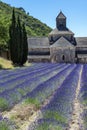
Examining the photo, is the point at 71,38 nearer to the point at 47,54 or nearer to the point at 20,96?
the point at 47,54

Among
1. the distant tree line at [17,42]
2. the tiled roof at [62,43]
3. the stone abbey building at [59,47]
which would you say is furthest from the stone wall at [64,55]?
the distant tree line at [17,42]

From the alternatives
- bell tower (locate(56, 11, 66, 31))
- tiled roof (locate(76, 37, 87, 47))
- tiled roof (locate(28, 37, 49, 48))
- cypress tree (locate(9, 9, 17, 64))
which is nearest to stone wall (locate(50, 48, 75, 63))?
tiled roof (locate(28, 37, 49, 48))

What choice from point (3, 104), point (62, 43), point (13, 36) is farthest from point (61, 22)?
point (3, 104)

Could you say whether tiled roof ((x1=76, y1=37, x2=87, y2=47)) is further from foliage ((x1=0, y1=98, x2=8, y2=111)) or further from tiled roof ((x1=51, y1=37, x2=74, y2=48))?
foliage ((x1=0, y1=98, x2=8, y2=111))

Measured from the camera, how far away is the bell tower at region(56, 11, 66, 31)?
95.9 meters

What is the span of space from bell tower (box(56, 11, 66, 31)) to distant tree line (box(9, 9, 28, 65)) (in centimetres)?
4275

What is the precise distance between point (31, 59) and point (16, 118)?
78.2 metres

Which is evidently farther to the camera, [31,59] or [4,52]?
[31,59]

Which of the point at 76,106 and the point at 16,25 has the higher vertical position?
the point at 16,25

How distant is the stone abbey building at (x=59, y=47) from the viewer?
87.9 metres

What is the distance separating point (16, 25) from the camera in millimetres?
51000

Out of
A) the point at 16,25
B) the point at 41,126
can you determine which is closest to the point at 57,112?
the point at 41,126

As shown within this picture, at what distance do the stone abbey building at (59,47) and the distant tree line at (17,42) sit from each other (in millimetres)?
34706

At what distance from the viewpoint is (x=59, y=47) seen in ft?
288
